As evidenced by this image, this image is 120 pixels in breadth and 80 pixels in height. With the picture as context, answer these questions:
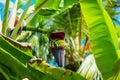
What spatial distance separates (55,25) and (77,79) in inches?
86.4

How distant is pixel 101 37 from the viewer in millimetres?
2576

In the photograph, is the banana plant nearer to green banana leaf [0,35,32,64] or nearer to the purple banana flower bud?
green banana leaf [0,35,32,64]

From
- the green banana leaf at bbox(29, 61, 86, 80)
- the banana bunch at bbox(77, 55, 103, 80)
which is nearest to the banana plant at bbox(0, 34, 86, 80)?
the green banana leaf at bbox(29, 61, 86, 80)

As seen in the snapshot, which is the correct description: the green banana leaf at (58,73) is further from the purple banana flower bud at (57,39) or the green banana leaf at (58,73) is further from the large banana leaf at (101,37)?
the purple banana flower bud at (57,39)

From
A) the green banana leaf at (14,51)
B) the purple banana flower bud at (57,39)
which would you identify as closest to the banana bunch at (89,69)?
the purple banana flower bud at (57,39)

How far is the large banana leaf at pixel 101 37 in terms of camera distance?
98.7 inches

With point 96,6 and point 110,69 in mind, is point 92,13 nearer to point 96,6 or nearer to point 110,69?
point 96,6

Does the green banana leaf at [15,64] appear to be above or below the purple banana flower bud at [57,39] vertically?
above

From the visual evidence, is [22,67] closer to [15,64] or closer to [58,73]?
[15,64]

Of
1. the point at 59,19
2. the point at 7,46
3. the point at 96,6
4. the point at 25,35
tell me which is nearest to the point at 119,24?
the point at 59,19

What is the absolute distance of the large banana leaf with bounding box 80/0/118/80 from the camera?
2508 millimetres

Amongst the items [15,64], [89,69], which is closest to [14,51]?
[15,64]

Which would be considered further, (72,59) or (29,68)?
(72,59)

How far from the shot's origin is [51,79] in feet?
8.00
